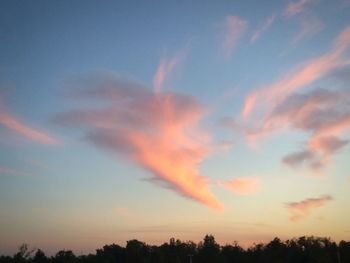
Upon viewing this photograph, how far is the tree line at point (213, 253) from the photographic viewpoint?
111 metres

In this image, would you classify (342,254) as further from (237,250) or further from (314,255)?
(237,250)

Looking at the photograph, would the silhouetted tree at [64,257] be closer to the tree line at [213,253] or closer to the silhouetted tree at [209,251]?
the tree line at [213,253]

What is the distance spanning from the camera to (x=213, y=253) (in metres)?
131

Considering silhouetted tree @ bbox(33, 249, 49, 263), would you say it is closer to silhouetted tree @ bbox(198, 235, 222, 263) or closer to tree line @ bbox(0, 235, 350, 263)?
tree line @ bbox(0, 235, 350, 263)

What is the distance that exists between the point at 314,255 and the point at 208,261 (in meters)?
33.7

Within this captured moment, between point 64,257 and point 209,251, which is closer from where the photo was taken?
point 64,257

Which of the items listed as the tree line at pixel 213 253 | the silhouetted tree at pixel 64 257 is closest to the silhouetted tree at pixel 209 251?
the tree line at pixel 213 253

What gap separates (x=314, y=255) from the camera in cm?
10656

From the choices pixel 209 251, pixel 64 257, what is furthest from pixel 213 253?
pixel 64 257

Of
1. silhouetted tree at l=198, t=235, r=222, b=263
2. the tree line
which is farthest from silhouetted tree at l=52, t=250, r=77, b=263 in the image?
silhouetted tree at l=198, t=235, r=222, b=263

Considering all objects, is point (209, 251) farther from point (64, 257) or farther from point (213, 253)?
point (64, 257)

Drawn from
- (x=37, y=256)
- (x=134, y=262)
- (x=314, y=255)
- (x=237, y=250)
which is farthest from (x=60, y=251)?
(x=314, y=255)

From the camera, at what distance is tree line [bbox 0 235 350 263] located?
365ft

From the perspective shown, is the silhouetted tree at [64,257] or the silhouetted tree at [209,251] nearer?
the silhouetted tree at [64,257]
